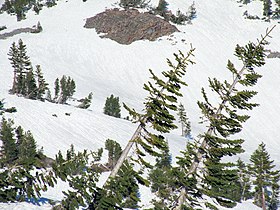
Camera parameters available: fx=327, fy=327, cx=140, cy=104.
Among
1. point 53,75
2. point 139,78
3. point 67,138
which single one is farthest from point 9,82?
point 139,78

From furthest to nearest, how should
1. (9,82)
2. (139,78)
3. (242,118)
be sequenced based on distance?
(139,78), (9,82), (242,118)

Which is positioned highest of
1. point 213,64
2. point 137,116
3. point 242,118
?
point 213,64

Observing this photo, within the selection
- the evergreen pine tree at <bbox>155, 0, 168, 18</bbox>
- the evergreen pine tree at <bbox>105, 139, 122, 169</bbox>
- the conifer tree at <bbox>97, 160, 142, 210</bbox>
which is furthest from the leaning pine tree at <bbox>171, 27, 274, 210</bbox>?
the evergreen pine tree at <bbox>155, 0, 168, 18</bbox>

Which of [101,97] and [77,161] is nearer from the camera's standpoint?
[77,161]

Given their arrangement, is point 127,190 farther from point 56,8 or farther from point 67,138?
point 56,8

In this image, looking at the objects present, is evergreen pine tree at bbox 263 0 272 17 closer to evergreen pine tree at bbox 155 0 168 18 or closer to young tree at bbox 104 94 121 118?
evergreen pine tree at bbox 155 0 168 18
